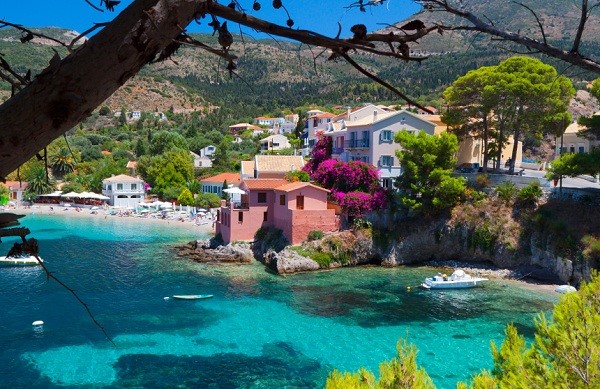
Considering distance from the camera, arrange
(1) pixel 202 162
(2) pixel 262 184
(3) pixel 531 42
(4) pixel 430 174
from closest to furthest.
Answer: (3) pixel 531 42
(4) pixel 430 174
(2) pixel 262 184
(1) pixel 202 162

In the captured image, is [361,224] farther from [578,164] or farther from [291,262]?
[578,164]

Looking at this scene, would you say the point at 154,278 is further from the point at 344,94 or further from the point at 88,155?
the point at 344,94

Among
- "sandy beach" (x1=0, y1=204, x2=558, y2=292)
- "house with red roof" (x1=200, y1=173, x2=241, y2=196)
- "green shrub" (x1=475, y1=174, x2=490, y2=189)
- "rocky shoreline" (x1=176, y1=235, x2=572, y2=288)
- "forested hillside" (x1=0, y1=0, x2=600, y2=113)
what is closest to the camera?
"sandy beach" (x1=0, y1=204, x2=558, y2=292)

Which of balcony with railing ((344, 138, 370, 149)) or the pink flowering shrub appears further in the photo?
balcony with railing ((344, 138, 370, 149))

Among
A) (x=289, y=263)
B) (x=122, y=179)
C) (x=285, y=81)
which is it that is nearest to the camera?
(x=289, y=263)

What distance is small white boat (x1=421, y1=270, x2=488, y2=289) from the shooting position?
75.7ft

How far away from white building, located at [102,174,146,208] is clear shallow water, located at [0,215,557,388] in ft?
92.2

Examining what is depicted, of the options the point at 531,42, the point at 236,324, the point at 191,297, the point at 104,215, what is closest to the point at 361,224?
the point at 191,297

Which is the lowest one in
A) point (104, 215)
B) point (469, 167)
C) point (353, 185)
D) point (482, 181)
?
point (104, 215)

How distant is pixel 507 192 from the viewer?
2770 centimetres

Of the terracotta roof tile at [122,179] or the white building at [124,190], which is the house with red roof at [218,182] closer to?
the white building at [124,190]

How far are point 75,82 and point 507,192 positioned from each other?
29.0m

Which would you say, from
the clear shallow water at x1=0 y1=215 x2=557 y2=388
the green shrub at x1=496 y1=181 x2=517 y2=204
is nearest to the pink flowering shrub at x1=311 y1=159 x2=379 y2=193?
the clear shallow water at x1=0 y1=215 x2=557 y2=388

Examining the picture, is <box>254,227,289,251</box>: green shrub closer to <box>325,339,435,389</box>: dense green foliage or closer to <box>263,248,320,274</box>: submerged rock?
<box>263,248,320,274</box>: submerged rock
